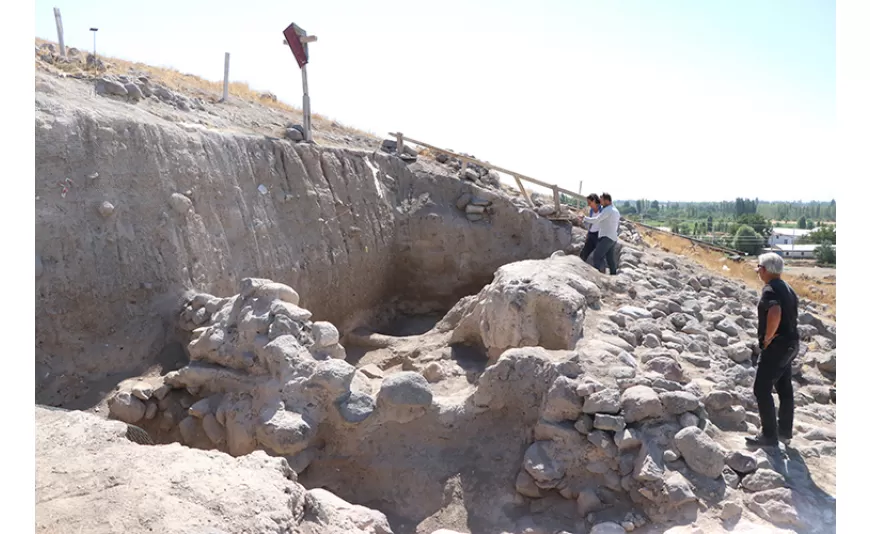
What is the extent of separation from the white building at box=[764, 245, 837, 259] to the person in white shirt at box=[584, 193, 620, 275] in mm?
4504

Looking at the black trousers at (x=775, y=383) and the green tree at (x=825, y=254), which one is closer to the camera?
the black trousers at (x=775, y=383)

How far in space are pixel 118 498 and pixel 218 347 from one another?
2711mm

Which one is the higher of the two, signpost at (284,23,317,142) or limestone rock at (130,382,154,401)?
signpost at (284,23,317,142)

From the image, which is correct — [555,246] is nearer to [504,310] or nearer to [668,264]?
[668,264]

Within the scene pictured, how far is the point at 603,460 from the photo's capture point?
4.59 metres

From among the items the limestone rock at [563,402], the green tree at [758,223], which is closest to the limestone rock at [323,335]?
the limestone rock at [563,402]

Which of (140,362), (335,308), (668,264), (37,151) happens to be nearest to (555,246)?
(668,264)

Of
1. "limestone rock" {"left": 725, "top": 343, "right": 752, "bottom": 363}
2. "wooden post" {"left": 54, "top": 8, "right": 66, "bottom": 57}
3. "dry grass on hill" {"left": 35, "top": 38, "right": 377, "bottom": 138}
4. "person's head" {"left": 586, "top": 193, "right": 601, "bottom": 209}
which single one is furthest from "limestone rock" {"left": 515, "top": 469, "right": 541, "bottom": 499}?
"wooden post" {"left": 54, "top": 8, "right": 66, "bottom": 57}

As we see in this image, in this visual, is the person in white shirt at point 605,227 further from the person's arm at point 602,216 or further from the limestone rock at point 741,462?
the limestone rock at point 741,462

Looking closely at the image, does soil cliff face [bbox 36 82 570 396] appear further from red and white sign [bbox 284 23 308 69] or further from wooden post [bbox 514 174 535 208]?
red and white sign [bbox 284 23 308 69]

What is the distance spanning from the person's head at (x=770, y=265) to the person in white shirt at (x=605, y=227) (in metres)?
3.73

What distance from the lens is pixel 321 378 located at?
16.8 ft

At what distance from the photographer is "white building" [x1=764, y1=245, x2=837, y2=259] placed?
12053 millimetres

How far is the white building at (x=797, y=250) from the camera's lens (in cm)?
1205
